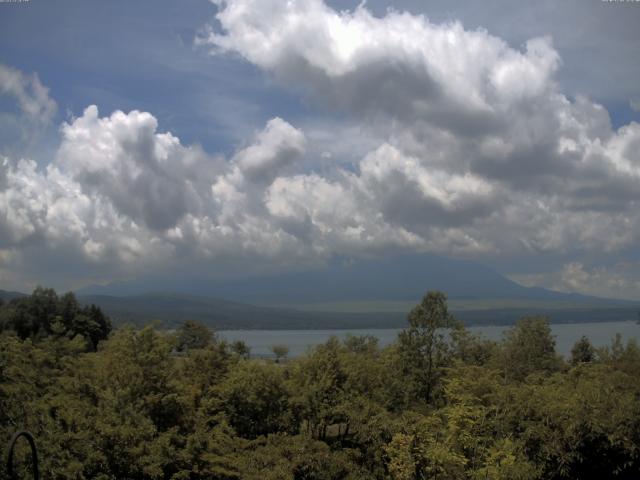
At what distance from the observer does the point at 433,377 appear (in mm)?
37938

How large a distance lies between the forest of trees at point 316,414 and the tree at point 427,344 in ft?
0.27

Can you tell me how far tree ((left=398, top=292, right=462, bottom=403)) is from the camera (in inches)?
1465

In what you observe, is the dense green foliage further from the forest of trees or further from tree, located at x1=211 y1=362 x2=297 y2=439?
tree, located at x1=211 y1=362 x2=297 y2=439

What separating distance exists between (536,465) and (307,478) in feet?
37.0

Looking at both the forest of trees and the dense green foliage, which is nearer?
the forest of trees

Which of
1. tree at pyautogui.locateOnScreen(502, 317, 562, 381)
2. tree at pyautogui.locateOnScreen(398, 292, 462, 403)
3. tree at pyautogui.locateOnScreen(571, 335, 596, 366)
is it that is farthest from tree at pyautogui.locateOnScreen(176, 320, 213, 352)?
tree at pyautogui.locateOnScreen(398, 292, 462, 403)

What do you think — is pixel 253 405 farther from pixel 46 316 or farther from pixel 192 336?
pixel 46 316

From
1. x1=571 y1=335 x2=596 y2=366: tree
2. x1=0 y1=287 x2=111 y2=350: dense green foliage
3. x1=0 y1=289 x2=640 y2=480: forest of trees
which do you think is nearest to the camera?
x1=0 y1=289 x2=640 y2=480: forest of trees

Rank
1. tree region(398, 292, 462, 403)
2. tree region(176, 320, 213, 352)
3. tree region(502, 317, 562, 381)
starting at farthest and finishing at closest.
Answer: tree region(176, 320, 213, 352)
tree region(502, 317, 562, 381)
tree region(398, 292, 462, 403)

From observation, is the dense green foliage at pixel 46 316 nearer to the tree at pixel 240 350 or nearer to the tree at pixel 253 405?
the tree at pixel 240 350

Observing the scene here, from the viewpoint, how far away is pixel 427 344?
37875 mm

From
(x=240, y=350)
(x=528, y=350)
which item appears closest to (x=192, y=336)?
(x=240, y=350)

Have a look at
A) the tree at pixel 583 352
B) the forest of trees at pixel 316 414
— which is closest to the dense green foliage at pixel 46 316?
the forest of trees at pixel 316 414

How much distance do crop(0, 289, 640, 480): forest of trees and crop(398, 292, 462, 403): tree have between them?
0.08 metres
